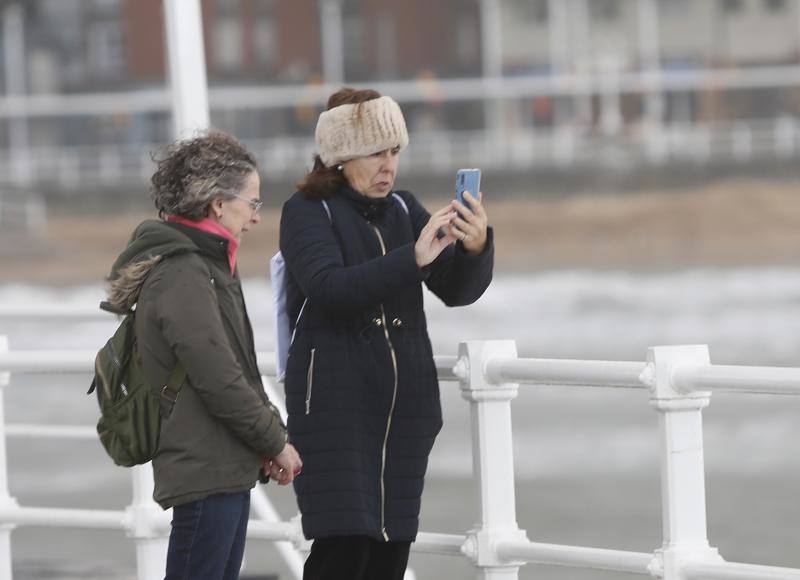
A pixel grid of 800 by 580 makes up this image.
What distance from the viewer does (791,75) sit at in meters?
44.6

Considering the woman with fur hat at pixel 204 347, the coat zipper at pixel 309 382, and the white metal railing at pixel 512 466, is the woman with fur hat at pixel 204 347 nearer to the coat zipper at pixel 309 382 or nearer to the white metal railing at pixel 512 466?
the coat zipper at pixel 309 382

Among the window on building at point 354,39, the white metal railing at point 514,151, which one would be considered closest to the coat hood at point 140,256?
the white metal railing at point 514,151

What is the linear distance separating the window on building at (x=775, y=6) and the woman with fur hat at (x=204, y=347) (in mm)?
44996

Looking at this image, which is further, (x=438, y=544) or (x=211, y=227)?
(x=438, y=544)

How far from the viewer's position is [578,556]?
3109mm

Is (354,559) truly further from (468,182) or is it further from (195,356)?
(468,182)

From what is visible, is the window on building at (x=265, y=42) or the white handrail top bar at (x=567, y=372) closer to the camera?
the white handrail top bar at (x=567, y=372)

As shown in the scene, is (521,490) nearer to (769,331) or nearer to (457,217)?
(457,217)

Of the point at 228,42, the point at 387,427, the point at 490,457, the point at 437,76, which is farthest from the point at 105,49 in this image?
the point at 387,427

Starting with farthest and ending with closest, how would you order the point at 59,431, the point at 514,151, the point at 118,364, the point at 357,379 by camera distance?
the point at 514,151, the point at 59,431, the point at 357,379, the point at 118,364

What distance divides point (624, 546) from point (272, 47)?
39.7 m

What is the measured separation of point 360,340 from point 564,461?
37.7 feet

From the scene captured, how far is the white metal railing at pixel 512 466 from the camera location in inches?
114

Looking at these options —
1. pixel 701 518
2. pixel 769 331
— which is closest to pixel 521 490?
pixel 701 518
